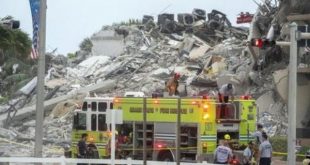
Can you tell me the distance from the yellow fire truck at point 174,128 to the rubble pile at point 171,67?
9.04 metres

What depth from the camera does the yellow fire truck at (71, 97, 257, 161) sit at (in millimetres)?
24125

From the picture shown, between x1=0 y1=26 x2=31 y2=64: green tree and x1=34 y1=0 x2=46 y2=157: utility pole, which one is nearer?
x1=34 y1=0 x2=46 y2=157: utility pole

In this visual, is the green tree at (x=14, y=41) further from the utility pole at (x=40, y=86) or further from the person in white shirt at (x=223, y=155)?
the person in white shirt at (x=223, y=155)

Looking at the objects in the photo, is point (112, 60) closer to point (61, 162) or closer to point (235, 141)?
point (235, 141)

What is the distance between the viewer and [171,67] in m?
56.8

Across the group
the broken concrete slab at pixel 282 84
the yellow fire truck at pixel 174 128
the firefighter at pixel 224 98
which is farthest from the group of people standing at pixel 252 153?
the broken concrete slab at pixel 282 84

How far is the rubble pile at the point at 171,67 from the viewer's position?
1746 inches

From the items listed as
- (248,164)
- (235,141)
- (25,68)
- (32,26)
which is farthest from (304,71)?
(25,68)

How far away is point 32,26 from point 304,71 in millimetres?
23762

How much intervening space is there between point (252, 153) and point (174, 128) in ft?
9.54

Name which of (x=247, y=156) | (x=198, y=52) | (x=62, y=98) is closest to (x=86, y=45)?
(x=198, y=52)

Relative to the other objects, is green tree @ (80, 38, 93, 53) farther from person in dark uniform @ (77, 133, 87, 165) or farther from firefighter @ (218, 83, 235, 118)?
person in dark uniform @ (77, 133, 87, 165)

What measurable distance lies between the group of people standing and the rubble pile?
1276 cm

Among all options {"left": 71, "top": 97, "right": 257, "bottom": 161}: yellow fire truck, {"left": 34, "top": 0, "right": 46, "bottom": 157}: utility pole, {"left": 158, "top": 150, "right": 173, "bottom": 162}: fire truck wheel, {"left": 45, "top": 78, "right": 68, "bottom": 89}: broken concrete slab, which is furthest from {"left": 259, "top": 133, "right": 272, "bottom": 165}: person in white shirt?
{"left": 45, "top": 78, "right": 68, "bottom": 89}: broken concrete slab
